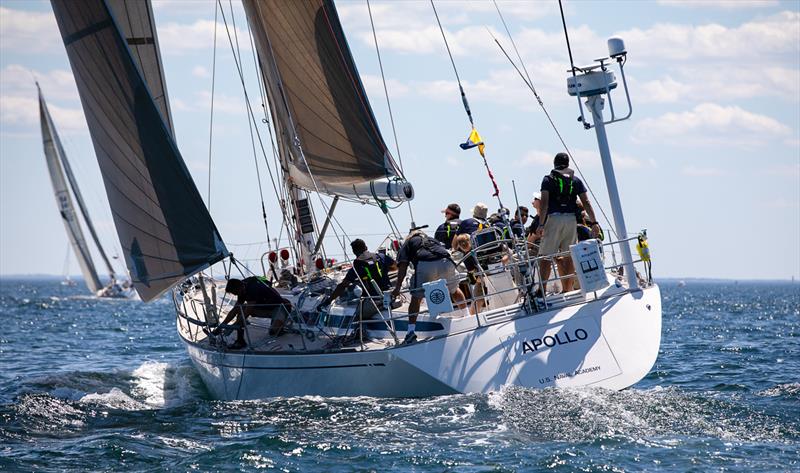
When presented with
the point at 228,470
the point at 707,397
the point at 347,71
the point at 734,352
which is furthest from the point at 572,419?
the point at 734,352

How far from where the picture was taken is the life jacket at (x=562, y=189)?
1270 cm

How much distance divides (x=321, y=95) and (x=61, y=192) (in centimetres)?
5376

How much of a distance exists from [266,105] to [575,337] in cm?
806

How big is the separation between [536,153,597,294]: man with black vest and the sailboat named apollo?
0.27 meters

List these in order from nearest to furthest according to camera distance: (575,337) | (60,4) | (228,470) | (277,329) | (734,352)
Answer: (228,470) < (575,337) < (277,329) < (60,4) < (734,352)

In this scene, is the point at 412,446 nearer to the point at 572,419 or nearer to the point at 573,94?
the point at 572,419

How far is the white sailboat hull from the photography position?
11500mm

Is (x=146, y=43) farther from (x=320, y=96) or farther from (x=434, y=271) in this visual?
(x=434, y=271)

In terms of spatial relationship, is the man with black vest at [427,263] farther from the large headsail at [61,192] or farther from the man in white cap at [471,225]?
the large headsail at [61,192]

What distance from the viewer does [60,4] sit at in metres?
14.7

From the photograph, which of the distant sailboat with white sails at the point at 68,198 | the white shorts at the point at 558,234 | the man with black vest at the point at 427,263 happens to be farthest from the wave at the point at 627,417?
the distant sailboat with white sails at the point at 68,198

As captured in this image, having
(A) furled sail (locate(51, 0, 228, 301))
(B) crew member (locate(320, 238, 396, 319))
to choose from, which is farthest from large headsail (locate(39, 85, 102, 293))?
(B) crew member (locate(320, 238, 396, 319))

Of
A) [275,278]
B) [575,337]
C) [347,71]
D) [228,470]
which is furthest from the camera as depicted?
[275,278]

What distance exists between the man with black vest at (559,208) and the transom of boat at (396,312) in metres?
0.24
